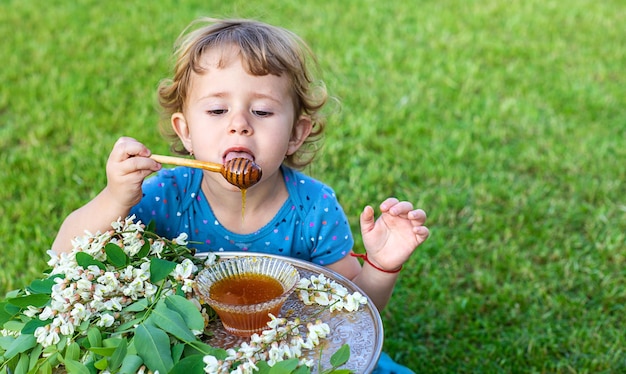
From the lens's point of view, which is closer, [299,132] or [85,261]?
→ [85,261]

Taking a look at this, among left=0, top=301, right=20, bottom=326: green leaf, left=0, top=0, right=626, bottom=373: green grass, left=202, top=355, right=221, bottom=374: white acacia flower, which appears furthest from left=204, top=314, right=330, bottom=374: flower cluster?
left=0, top=0, right=626, bottom=373: green grass

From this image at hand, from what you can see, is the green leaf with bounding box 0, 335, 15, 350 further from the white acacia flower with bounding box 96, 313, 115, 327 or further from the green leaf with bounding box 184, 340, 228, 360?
the green leaf with bounding box 184, 340, 228, 360

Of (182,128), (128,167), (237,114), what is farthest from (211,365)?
(182,128)

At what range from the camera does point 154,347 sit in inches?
64.8

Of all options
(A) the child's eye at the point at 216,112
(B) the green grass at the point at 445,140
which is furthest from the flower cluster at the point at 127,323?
(B) the green grass at the point at 445,140

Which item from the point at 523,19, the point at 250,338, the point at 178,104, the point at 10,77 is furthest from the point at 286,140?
the point at 523,19

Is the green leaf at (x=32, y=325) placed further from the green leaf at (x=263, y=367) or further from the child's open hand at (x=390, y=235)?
the child's open hand at (x=390, y=235)

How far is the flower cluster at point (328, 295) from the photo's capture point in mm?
1938

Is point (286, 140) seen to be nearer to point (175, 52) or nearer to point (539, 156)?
point (175, 52)

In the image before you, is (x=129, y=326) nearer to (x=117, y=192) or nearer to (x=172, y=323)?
(x=172, y=323)

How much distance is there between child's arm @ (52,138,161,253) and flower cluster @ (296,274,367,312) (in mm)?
568

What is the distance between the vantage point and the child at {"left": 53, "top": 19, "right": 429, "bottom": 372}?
2.22m

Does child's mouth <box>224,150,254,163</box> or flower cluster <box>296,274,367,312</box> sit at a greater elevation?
child's mouth <box>224,150,254,163</box>

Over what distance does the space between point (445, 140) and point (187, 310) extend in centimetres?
319
